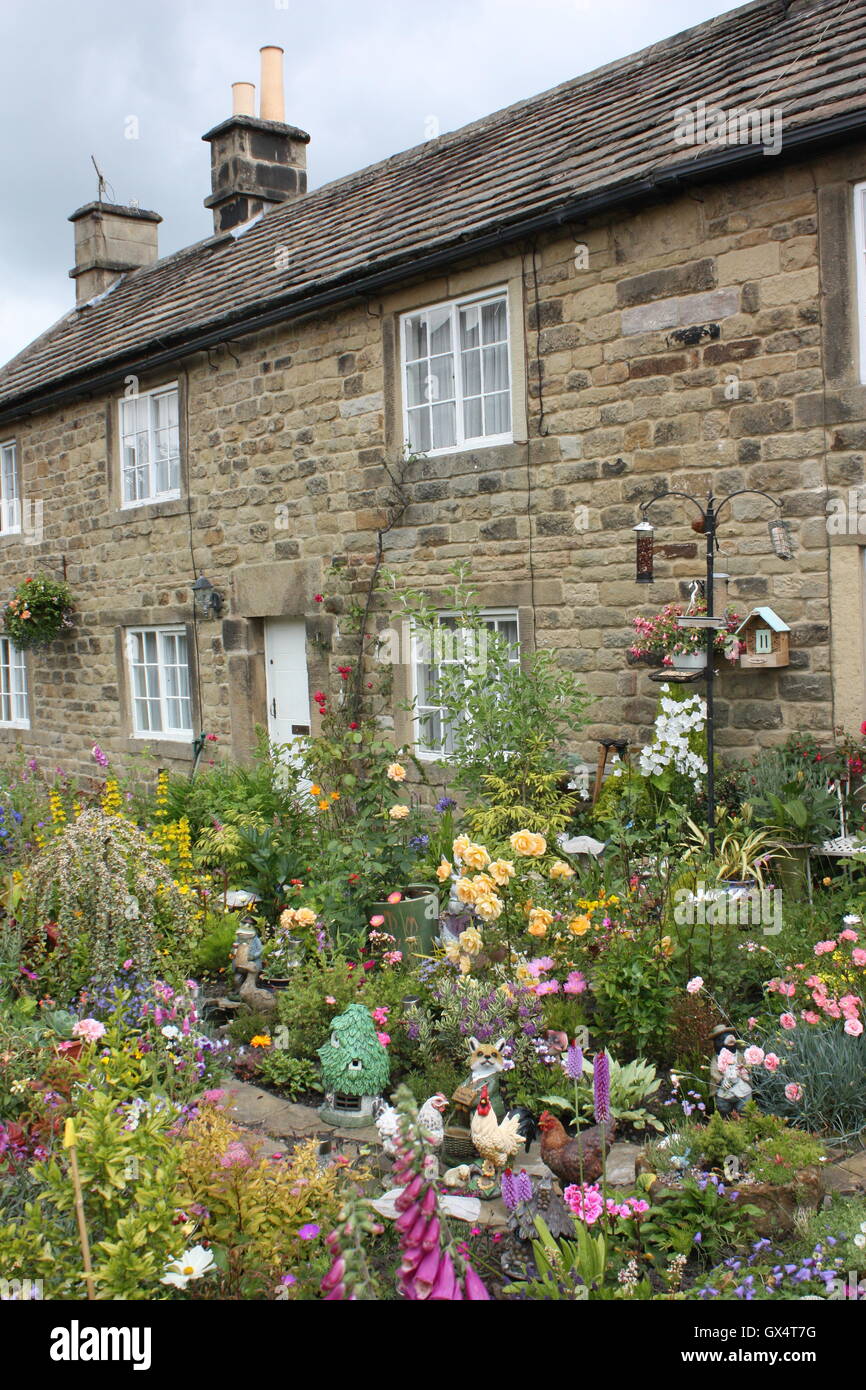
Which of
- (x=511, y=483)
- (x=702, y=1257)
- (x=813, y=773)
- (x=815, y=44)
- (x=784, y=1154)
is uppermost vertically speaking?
(x=815, y=44)

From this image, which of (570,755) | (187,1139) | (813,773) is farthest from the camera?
(570,755)

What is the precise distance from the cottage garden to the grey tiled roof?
3.51m

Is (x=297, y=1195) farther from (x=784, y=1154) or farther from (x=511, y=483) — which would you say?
(x=511, y=483)

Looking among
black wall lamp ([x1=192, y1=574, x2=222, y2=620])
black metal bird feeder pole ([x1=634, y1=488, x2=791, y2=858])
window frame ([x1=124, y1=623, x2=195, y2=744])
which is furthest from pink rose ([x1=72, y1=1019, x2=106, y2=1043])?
window frame ([x1=124, y1=623, x2=195, y2=744])

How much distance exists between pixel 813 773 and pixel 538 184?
5137 millimetres

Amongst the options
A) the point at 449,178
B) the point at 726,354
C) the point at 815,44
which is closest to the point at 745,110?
the point at 815,44

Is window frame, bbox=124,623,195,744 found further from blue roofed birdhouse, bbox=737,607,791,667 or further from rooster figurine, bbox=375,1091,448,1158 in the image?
rooster figurine, bbox=375,1091,448,1158

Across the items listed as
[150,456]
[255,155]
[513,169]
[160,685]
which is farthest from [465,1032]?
[255,155]

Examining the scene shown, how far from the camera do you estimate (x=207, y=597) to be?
11602 millimetres

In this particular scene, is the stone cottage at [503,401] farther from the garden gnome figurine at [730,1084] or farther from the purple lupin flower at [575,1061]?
the purple lupin flower at [575,1061]

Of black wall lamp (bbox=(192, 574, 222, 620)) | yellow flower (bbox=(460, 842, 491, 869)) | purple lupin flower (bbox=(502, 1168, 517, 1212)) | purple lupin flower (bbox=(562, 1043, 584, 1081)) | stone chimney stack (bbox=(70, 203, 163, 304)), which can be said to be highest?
stone chimney stack (bbox=(70, 203, 163, 304))

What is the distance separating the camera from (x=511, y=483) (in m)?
8.69

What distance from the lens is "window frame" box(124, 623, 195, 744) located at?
488 inches

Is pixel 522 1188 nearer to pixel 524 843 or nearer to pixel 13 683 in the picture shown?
pixel 524 843
